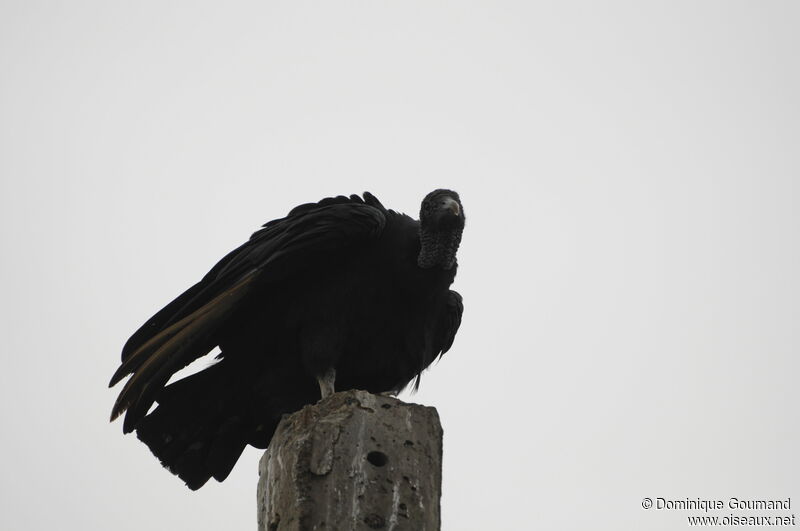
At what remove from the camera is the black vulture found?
464cm

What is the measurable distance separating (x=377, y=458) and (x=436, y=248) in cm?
174

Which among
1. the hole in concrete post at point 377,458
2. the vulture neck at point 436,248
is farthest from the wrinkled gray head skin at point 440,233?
the hole in concrete post at point 377,458

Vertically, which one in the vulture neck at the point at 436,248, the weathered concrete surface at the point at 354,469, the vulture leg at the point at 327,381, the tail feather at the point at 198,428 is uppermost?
the vulture neck at the point at 436,248

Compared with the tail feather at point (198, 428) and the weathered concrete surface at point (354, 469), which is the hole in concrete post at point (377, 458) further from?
the tail feather at point (198, 428)

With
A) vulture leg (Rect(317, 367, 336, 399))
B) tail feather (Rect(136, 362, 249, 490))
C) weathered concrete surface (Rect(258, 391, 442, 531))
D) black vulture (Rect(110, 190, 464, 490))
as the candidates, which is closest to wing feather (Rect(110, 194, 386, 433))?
black vulture (Rect(110, 190, 464, 490))

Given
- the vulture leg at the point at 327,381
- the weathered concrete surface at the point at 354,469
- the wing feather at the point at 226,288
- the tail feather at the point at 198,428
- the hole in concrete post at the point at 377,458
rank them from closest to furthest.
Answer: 1. the weathered concrete surface at the point at 354,469
2. the hole in concrete post at the point at 377,458
3. the wing feather at the point at 226,288
4. the vulture leg at the point at 327,381
5. the tail feather at the point at 198,428

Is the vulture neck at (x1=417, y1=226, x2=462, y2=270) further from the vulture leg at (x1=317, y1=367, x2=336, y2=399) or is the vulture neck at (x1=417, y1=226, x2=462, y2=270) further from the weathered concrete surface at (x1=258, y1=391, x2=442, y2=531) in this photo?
the weathered concrete surface at (x1=258, y1=391, x2=442, y2=531)

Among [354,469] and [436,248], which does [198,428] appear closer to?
[436,248]

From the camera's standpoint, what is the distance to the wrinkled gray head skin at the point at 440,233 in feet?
15.6

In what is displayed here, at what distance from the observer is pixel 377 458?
10.5 ft

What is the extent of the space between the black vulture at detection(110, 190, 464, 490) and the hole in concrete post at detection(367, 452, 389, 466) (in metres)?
1.45

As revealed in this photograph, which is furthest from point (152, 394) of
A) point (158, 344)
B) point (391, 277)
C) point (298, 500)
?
point (298, 500)

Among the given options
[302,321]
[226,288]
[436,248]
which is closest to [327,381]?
[302,321]

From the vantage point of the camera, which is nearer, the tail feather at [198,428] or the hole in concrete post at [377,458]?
the hole in concrete post at [377,458]
